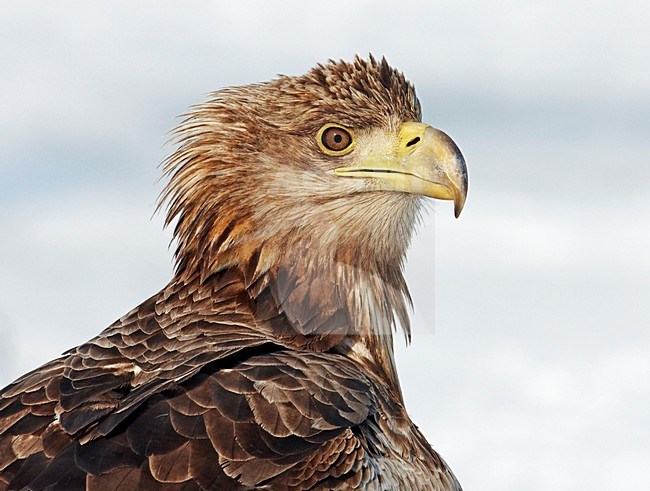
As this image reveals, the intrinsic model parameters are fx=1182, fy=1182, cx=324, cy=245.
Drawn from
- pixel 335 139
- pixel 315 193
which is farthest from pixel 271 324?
pixel 335 139

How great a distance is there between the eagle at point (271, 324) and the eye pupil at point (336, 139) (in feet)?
0.06

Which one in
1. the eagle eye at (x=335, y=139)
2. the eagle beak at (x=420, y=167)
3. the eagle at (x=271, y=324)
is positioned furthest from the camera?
the eagle eye at (x=335, y=139)

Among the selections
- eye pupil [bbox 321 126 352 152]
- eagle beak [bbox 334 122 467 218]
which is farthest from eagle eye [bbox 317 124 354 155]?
eagle beak [bbox 334 122 467 218]

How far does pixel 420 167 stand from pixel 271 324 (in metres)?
1.66

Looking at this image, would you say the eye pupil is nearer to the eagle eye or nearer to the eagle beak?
the eagle eye

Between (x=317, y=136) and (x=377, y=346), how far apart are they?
1720 mm

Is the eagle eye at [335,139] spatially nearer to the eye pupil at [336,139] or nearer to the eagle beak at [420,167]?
the eye pupil at [336,139]

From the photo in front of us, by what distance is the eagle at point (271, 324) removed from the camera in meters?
7.37

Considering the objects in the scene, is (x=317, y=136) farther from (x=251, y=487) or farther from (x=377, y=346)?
(x=251, y=487)

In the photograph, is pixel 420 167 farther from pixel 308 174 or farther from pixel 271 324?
pixel 271 324

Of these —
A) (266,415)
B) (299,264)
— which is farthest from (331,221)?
(266,415)

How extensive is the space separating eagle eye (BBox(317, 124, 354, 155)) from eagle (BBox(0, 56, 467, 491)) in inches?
0.7

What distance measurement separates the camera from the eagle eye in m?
9.29

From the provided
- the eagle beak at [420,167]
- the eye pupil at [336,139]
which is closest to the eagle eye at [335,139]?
the eye pupil at [336,139]
